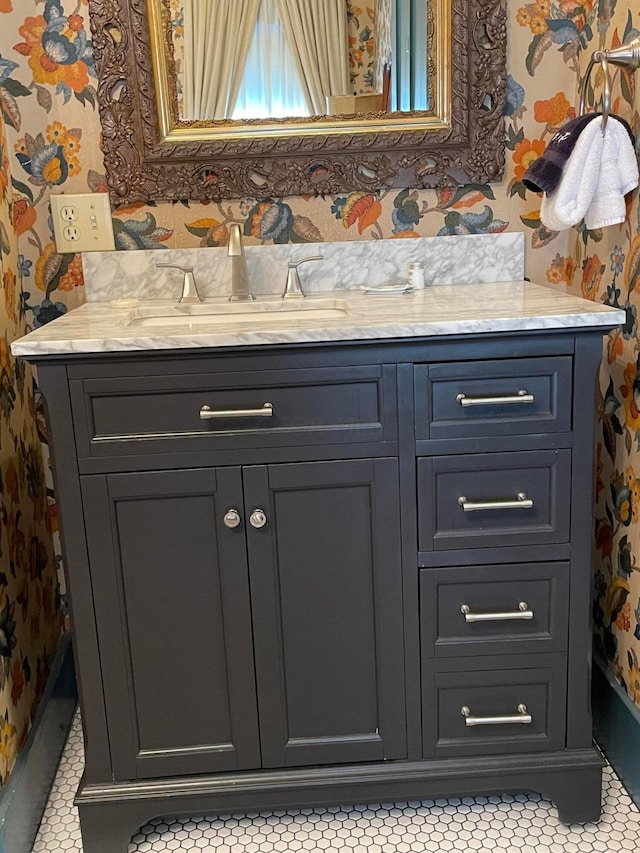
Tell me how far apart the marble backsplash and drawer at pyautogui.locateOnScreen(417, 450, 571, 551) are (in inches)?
24.0

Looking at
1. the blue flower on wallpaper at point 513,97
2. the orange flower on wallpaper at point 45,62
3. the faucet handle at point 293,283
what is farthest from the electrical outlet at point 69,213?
the blue flower on wallpaper at point 513,97

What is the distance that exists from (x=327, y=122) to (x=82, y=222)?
0.59 metres

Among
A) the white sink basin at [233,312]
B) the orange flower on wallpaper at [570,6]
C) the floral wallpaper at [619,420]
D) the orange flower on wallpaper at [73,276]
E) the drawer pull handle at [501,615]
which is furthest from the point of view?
the orange flower on wallpaper at [73,276]

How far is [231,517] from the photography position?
1292 millimetres

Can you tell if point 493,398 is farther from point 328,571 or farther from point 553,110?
point 553,110

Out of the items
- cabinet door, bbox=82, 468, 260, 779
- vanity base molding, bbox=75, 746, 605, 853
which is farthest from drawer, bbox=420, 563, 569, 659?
cabinet door, bbox=82, 468, 260, 779

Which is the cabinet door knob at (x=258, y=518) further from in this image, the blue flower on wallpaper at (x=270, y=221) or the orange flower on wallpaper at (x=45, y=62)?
the orange flower on wallpaper at (x=45, y=62)

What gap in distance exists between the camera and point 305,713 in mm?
1383

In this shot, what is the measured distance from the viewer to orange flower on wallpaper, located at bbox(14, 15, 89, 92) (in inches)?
64.0

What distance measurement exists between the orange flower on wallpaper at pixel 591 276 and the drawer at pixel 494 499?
1.60 feet

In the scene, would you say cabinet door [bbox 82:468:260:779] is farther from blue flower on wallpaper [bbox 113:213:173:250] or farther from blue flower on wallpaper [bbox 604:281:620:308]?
blue flower on wallpaper [bbox 604:281:620:308]

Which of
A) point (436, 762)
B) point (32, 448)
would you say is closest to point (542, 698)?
point (436, 762)

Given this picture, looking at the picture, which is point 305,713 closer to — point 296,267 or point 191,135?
point 296,267

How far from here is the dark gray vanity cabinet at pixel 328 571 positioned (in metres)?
1.26
